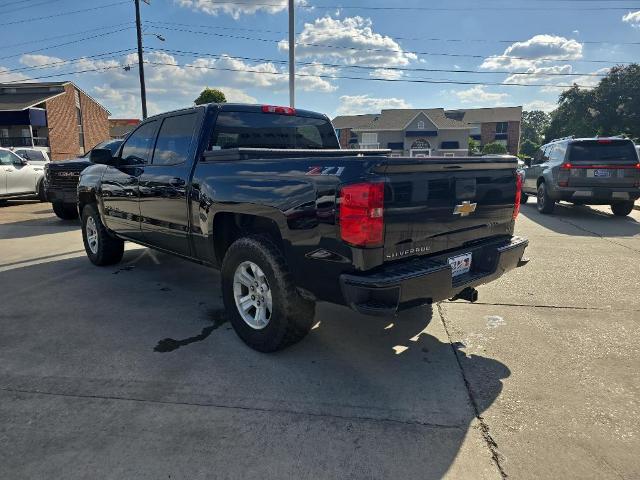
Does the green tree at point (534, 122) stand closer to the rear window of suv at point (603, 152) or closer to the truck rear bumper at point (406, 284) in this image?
the rear window of suv at point (603, 152)

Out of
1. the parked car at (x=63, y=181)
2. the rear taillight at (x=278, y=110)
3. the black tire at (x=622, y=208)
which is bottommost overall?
the black tire at (x=622, y=208)

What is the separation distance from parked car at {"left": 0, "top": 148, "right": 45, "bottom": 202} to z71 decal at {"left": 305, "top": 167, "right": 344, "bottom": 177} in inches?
515

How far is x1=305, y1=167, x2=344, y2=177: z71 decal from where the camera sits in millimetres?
2756

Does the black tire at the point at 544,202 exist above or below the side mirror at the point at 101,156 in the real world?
below

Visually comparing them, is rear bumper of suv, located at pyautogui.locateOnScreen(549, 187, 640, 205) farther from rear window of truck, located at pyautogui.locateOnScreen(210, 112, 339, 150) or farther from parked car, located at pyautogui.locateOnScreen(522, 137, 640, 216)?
rear window of truck, located at pyautogui.locateOnScreen(210, 112, 339, 150)

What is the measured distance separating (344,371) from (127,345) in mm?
1767

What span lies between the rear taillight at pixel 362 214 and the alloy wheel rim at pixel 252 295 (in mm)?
885

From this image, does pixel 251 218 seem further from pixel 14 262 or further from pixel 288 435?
pixel 14 262

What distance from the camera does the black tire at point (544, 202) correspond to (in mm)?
11154

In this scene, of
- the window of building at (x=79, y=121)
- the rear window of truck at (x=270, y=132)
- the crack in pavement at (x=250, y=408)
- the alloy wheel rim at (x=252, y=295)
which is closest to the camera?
the crack in pavement at (x=250, y=408)

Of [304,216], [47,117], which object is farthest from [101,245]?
[47,117]

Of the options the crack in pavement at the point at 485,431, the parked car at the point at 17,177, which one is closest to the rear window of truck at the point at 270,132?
the crack in pavement at the point at 485,431

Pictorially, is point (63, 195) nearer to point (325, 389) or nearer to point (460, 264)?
point (325, 389)

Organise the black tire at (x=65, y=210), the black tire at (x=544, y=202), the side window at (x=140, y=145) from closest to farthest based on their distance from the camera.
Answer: the side window at (x=140, y=145) < the black tire at (x=65, y=210) < the black tire at (x=544, y=202)
